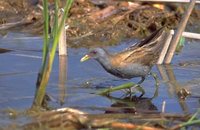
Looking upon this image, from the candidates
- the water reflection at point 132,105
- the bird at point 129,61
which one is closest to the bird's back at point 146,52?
the bird at point 129,61

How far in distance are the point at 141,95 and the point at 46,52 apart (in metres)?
1.26

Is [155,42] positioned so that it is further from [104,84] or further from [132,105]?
[132,105]

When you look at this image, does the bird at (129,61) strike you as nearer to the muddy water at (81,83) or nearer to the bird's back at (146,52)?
the bird's back at (146,52)

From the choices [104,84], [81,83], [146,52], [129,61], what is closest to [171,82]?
[146,52]

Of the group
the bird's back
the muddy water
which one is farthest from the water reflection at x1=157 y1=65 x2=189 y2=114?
the bird's back

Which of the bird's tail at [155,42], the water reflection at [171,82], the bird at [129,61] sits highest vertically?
the bird's tail at [155,42]

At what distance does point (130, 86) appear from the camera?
6.29 metres

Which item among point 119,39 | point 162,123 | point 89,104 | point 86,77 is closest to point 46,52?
point 89,104

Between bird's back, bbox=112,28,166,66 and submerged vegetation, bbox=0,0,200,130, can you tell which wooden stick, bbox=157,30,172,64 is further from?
bird's back, bbox=112,28,166,66

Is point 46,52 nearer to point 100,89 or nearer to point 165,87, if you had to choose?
point 100,89

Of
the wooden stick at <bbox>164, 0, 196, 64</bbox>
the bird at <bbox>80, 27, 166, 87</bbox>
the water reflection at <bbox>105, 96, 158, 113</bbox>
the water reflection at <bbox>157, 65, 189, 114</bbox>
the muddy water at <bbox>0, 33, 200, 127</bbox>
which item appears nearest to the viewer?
the water reflection at <bbox>105, 96, 158, 113</bbox>

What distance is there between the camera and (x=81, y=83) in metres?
7.23

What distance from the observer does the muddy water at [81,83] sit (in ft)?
21.0

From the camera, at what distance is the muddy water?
6.41 m
